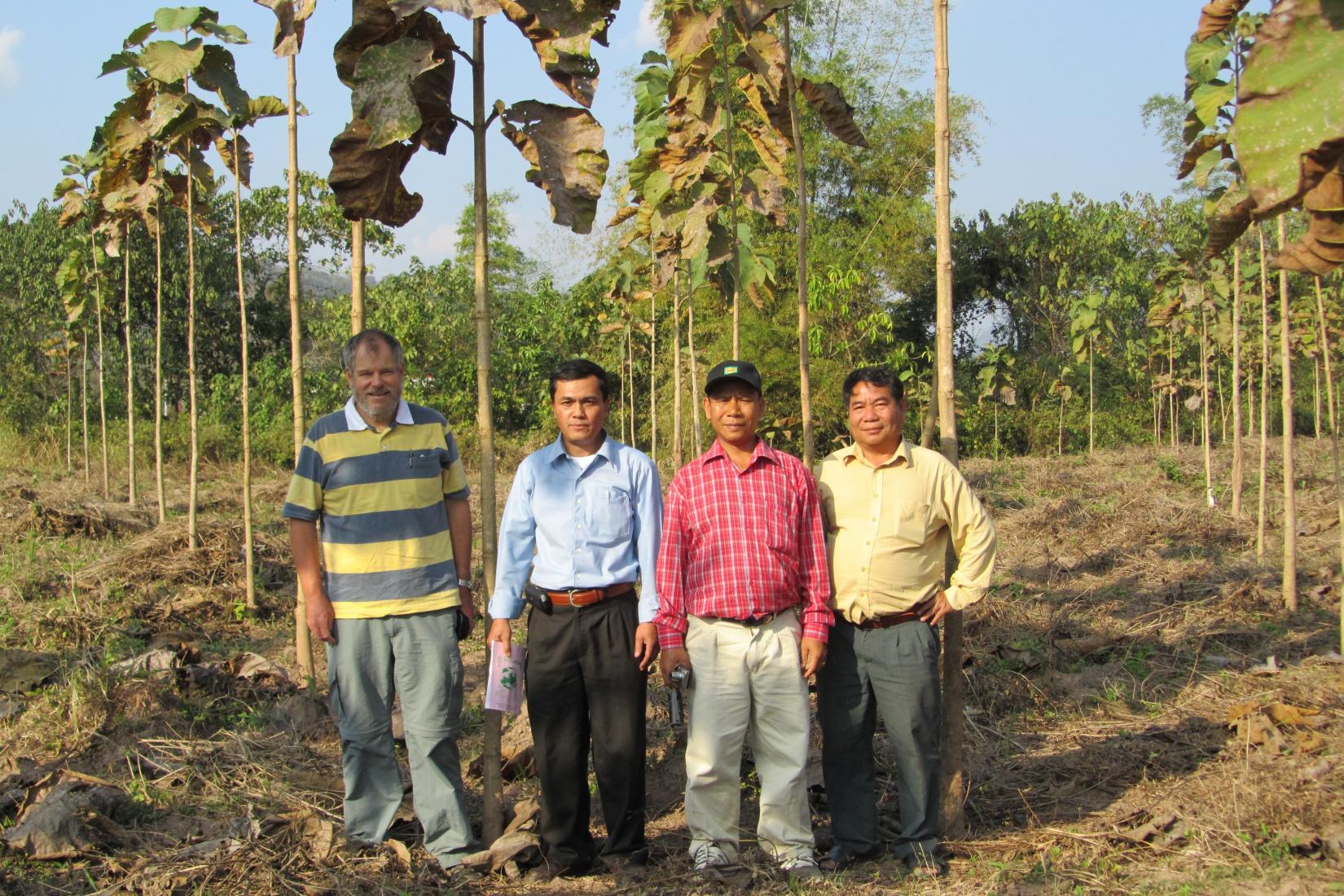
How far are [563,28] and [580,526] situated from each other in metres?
2.15

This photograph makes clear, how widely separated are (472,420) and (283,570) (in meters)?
13.8

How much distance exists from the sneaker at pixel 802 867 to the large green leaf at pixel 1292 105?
3.10 meters

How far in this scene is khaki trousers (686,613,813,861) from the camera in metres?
4.27

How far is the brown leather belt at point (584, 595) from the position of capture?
4.31 m

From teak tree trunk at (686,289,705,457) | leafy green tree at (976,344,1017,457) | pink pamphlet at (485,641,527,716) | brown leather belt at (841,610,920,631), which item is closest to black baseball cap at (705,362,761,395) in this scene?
brown leather belt at (841,610,920,631)

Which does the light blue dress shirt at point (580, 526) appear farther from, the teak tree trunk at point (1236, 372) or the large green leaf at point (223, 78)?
the teak tree trunk at point (1236, 372)

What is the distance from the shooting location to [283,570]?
11.1 m

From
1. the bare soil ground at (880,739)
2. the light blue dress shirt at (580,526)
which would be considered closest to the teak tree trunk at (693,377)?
the bare soil ground at (880,739)

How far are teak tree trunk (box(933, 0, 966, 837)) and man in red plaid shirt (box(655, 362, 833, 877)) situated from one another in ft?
2.17

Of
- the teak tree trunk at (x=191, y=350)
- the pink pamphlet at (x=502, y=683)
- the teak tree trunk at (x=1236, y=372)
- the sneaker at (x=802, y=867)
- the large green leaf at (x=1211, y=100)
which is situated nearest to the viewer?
the sneaker at (x=802, y=867)

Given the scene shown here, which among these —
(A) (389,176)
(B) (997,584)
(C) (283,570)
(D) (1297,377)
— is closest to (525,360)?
(C) (283,570)

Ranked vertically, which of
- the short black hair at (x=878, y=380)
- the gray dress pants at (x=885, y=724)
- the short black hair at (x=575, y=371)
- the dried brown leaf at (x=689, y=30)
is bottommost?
the gray dress pants at (x=885, y=724)

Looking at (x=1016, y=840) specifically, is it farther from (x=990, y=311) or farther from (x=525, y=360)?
(x=990, y=311)

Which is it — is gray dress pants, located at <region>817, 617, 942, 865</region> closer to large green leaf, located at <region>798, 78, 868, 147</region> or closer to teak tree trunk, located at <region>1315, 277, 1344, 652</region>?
large green leaf, located at <region>798, 78, 868, 147</region>
